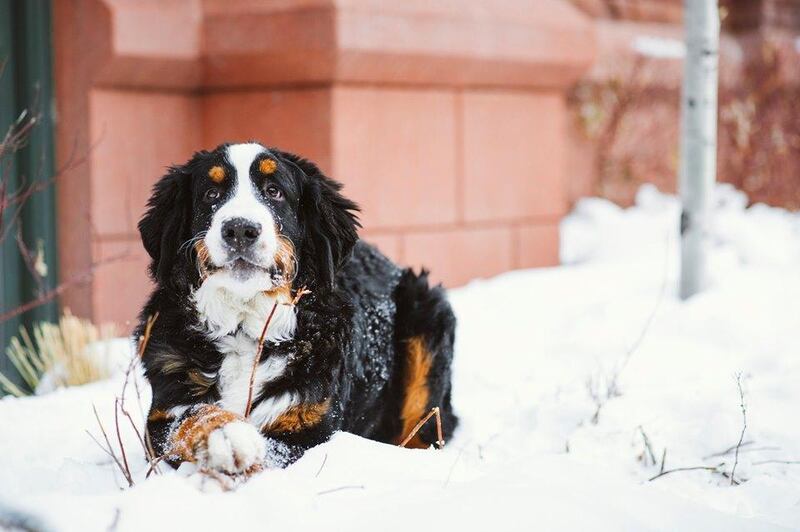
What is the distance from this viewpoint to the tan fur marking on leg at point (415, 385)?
3863 millimetres

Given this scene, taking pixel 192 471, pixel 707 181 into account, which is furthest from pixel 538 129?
pixel 192 471

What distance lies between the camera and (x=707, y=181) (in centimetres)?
589

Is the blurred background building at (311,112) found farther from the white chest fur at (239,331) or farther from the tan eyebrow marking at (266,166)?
the tan eyebrow marking at (266,166)

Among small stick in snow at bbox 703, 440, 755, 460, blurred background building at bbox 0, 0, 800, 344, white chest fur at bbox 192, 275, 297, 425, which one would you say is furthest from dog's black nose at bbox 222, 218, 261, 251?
blurred background building at bbox 0, 0, 800, 344

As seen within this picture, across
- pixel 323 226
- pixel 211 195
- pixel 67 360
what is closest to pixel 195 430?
pixel 211 195

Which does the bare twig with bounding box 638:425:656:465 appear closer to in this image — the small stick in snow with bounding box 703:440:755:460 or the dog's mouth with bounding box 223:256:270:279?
the small stick in snow with bounding box 703:440:755:460

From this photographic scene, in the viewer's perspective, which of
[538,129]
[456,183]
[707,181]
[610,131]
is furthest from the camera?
[610,131]

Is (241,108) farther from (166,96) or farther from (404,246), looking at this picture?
(404,246)

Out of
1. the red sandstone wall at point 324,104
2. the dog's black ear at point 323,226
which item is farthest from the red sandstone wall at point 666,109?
the dog's black ear at point 323,226

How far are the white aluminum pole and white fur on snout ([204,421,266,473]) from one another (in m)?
3.98

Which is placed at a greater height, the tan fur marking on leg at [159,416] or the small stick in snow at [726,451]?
the tan fur marking on leg at [159,416]

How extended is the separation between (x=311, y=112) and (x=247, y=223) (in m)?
A: 3.65

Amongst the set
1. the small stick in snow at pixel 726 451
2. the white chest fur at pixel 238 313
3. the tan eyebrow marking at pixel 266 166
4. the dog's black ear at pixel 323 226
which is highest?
the tan eyebrow marking at pixel 266 166

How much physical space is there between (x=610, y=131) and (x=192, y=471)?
7.71 meters
